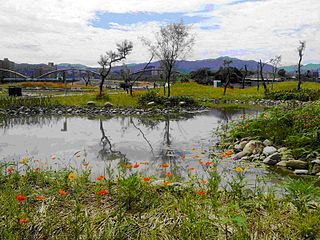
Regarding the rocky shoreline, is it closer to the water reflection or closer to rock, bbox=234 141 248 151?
rock, bbox=234 141 248 151

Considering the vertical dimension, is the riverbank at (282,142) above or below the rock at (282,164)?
above

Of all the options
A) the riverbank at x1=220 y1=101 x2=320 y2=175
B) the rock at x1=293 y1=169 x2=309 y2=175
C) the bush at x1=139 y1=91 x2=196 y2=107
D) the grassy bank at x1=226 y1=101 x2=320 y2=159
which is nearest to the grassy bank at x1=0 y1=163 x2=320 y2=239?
the rock at x1=293 y1=169 x2=309 y2=175

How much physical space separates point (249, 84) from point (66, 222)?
51517mm

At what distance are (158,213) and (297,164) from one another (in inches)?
145

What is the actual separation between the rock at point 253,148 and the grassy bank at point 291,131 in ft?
1.62

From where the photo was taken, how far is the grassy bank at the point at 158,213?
2.52 m

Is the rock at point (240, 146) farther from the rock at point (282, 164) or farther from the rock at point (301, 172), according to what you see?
the rock at point (301, 172)

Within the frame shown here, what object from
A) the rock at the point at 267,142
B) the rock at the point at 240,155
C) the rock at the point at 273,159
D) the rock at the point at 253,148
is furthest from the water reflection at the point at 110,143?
the rock at the point at 267,142

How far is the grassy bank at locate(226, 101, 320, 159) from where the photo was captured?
6.12 metres

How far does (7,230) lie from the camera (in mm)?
2656

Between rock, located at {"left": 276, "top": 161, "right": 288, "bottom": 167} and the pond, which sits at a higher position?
rock, located at {"left": 276, "top": 161, "right": 288, "bottom": 167}

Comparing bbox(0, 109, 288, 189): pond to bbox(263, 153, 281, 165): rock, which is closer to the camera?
bbox(0, 109, 288, 189): pond

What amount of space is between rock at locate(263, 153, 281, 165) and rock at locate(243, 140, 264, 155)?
20.2 inches

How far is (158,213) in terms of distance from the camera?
9.49 feet
